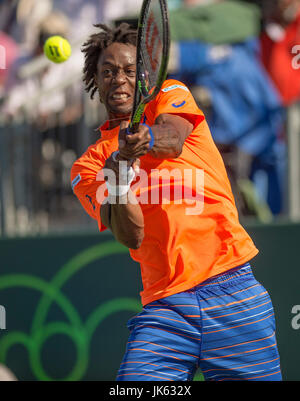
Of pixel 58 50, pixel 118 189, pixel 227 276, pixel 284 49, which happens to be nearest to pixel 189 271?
pixel 227 276

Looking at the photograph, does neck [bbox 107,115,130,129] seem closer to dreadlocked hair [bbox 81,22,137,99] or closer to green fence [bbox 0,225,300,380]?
dreadlocked hair [bbox 81,22,137,99]

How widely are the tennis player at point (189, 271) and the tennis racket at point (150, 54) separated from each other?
0.28 m

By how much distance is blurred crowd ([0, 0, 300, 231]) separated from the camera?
642cm

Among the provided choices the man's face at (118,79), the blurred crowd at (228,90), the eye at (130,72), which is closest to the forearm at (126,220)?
the man's face at (118,79)

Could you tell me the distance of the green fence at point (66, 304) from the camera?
6.51m

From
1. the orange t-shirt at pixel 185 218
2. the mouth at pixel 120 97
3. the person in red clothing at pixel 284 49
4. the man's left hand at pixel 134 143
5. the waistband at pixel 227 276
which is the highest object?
the person in red clothing at pixel 284 49

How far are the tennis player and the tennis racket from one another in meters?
0.28

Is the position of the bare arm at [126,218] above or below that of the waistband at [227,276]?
above

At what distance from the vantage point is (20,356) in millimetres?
6980

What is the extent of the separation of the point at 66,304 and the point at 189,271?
3.61m

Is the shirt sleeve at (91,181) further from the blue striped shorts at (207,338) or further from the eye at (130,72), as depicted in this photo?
the blue striped shorts at (207,338)

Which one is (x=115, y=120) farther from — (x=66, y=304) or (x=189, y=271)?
(x=66, y=304)
